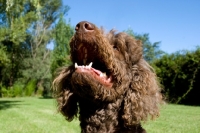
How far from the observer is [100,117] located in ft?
9.54

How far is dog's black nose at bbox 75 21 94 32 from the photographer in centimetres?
262

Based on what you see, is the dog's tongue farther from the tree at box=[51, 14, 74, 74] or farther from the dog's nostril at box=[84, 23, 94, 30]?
the tree at box=[51, 14, 74, 74]

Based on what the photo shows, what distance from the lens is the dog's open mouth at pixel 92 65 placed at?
2760mm

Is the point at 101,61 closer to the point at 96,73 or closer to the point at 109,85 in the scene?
the point at 96,73

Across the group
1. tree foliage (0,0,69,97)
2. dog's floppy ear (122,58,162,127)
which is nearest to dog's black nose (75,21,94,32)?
dog's floppy ear (122,58,162,127)

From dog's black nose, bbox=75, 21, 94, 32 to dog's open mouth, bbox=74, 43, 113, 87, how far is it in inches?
6.3

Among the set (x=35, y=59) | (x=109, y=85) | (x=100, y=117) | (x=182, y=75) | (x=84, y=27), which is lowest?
(x=100, y=117)

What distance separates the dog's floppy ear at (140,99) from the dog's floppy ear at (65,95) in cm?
55

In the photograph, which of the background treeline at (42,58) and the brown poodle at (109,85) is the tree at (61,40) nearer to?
the background treeline at (42,58)

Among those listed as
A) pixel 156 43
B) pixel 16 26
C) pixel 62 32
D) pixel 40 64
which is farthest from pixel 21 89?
pixel 156 43

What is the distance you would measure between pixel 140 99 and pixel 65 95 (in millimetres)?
752

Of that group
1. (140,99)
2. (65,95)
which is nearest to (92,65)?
(65,95)

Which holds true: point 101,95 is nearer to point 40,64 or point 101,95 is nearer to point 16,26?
point 16,26

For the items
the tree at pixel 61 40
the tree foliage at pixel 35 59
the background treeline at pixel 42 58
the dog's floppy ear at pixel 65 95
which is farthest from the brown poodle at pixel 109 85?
the tree foliage at pixel 35 59
